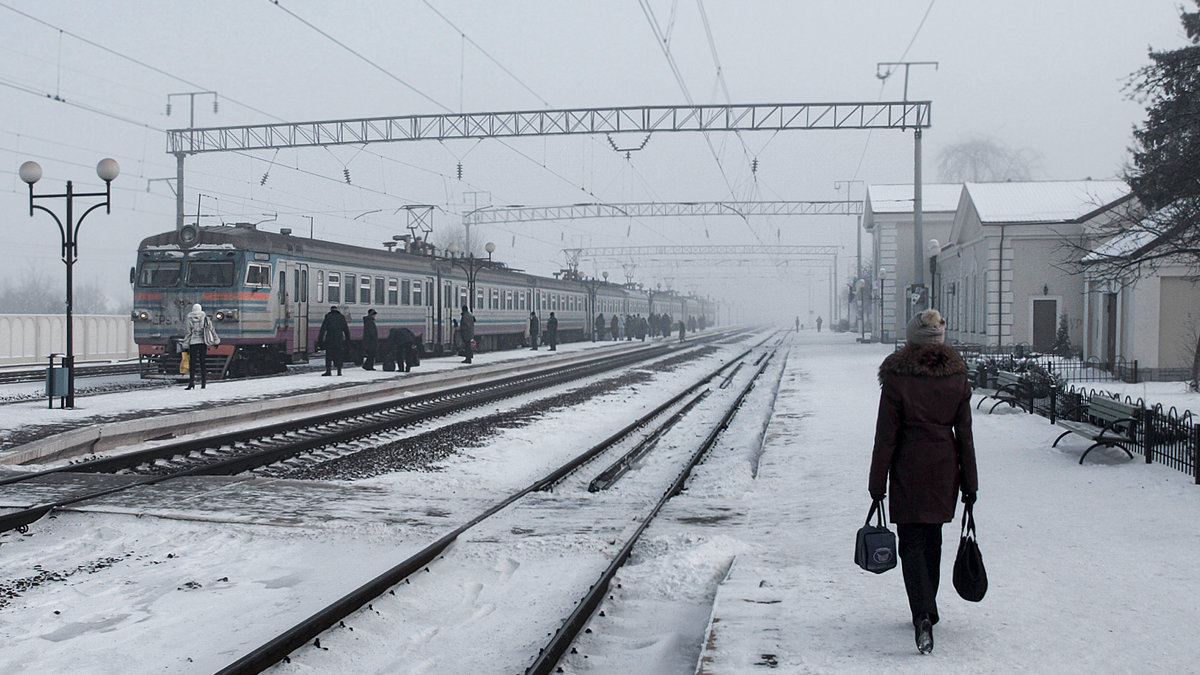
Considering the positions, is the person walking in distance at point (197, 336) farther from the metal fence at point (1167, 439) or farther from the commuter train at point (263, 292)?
Answer: the metal fence at point (1167, 439)

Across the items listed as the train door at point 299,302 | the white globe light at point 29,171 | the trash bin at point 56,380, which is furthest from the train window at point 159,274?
the trash bin at point 56,380

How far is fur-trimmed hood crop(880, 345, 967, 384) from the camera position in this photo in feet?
16.6

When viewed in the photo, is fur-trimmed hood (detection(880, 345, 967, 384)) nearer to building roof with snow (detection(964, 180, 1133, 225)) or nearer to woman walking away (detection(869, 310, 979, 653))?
woman walking away (detection(869, 310, 979, 653))

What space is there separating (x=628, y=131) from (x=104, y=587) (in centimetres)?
2192

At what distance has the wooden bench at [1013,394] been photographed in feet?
55.4

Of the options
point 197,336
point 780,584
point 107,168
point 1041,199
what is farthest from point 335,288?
point 1041,199

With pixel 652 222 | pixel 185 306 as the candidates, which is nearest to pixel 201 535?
pixel 185 306

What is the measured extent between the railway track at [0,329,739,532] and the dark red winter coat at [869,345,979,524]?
6.57 m

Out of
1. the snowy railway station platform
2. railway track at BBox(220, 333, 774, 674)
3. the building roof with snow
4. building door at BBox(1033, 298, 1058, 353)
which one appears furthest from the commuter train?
building door at BBox(1033, 298, 1058, 353)

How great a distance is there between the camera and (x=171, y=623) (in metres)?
5.77

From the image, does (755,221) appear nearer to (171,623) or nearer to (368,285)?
(368,285)

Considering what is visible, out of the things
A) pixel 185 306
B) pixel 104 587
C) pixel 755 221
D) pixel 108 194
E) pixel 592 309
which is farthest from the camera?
pixel 755 221

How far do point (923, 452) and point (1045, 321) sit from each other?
3149cm

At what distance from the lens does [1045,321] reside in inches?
1330
